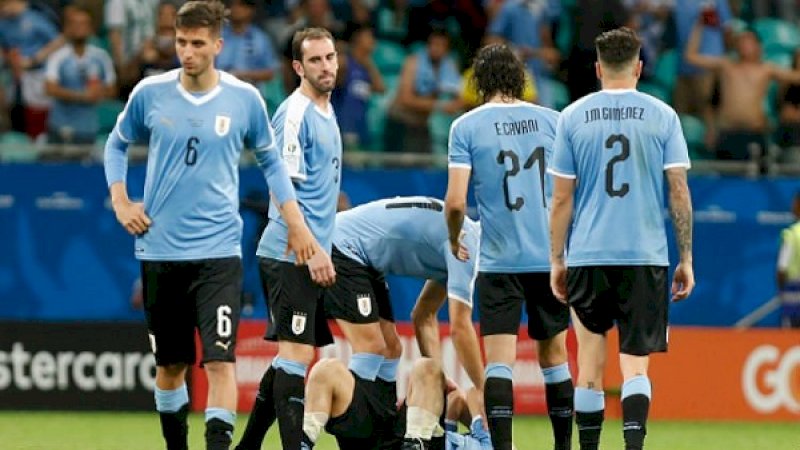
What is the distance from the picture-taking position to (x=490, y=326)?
412 inches

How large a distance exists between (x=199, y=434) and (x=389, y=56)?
20.5ft

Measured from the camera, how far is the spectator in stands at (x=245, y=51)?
57.2ft

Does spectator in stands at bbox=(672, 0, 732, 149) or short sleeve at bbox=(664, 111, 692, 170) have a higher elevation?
short sleeve at bbox=(664, 111, 692, 170)

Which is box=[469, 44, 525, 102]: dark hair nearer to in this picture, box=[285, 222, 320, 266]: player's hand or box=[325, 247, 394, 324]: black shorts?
box=[325, 247, 394, 324]: black shorts

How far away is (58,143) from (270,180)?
7900mm

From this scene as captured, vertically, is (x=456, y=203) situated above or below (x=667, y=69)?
above

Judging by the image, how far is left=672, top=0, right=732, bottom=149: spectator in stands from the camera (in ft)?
62.0

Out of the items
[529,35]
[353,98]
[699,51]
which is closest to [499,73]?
[353,98]

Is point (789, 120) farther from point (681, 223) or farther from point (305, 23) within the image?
point (681, 223)

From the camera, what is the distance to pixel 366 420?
1023cm

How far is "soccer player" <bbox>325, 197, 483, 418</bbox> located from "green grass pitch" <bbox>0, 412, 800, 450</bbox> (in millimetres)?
1555

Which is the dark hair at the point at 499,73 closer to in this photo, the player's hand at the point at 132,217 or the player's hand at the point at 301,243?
the player's hand at the point at 301,243

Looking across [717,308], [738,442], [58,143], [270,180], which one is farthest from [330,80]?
[717,308]

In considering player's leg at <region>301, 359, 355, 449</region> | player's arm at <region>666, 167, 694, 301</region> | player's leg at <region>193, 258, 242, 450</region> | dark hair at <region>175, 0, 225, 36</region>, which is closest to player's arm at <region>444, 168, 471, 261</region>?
player's leg at <region>301, 359, 355, 449</region>
